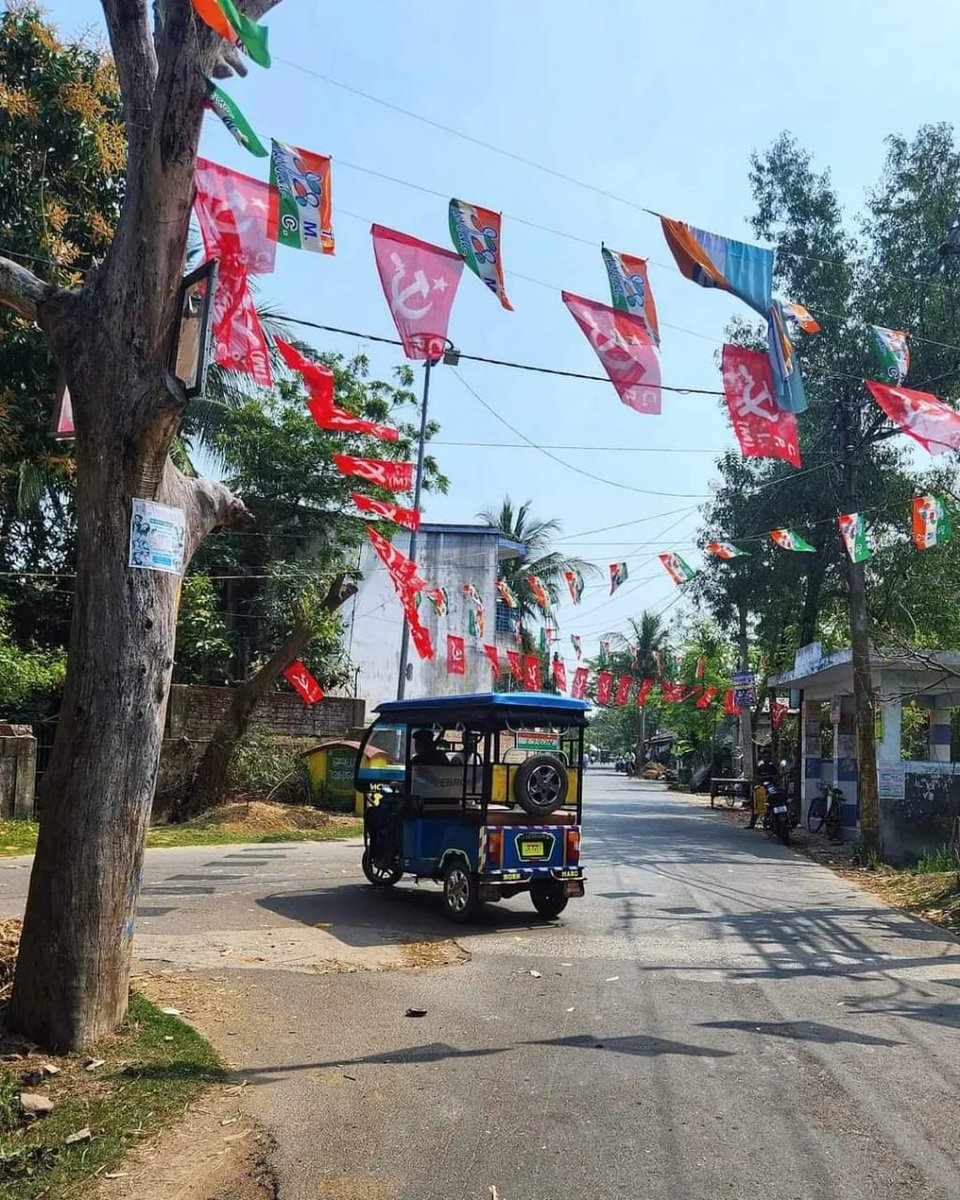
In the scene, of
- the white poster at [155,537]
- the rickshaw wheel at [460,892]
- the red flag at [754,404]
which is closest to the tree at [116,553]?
the white poster at [155,537]

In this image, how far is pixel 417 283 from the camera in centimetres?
926

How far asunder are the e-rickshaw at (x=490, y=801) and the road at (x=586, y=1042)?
1.58ft

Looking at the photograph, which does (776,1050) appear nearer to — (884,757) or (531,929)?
(531,929)

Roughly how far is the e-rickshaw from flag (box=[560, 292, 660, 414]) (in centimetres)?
309

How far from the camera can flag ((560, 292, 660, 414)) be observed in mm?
9953

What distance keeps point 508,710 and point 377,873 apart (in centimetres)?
330

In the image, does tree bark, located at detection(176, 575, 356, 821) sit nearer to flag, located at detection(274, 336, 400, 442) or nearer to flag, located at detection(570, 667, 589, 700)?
flag, located at detection(274, 336, 400, 442)

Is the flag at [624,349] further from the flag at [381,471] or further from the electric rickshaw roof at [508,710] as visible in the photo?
the flag at [381,471]

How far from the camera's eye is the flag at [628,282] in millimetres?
10016

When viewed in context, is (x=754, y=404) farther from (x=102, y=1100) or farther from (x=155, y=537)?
(x=102, y=1100)

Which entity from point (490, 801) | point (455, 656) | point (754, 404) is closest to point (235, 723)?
point (455, 656)

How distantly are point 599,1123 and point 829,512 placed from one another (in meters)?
19.6

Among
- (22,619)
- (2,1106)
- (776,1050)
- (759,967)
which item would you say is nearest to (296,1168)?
(2,1106)

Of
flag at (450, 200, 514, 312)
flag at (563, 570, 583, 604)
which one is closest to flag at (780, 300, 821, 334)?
flag at (450, 200, 514, 312)
